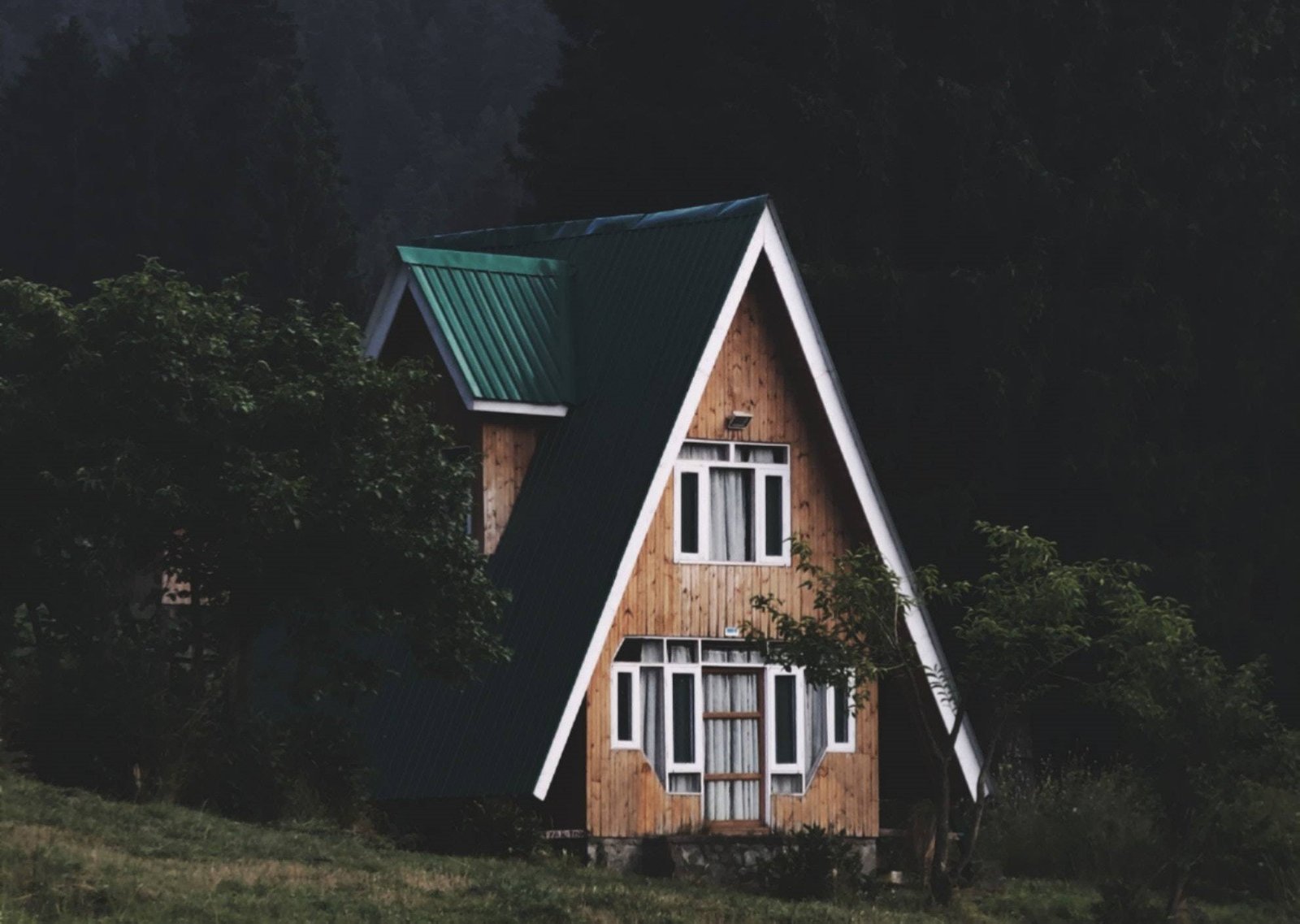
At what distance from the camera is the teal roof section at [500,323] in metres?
37.5

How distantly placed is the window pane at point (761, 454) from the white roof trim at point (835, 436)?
86 cm

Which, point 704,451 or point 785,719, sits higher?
point 704,451

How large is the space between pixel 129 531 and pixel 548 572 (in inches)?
248

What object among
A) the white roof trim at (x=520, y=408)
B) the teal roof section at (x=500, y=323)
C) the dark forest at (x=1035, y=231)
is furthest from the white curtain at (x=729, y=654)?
the dark forest at (x=1035, y=231)

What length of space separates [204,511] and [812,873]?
8.87 m

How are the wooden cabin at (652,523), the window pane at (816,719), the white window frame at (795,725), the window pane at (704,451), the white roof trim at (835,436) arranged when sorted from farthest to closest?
1. the window pane at (816,719)
2. the white window frame at (795,725)
3. the window pane at (704,451)
4. the wooden cabin at (652,523)
5. the white roof trim at (835,436)

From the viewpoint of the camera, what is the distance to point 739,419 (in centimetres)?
3756

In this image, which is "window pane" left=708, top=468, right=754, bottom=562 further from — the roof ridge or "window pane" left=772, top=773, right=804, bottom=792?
the roof ridge

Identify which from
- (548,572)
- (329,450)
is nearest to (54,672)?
(329,450)

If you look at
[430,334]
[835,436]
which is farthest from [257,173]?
[835,436]

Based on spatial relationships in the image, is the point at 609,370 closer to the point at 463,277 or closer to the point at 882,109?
the point at 463,277

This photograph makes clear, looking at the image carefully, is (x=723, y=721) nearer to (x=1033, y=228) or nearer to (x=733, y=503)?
(x=733, y=503)

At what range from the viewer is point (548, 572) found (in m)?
36.4

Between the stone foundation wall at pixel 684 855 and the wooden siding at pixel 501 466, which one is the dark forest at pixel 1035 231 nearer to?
the wooden siding at pixel 501 466
